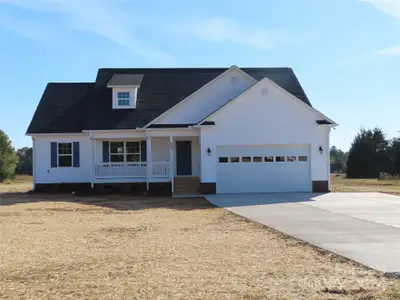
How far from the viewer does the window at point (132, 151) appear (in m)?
27.4

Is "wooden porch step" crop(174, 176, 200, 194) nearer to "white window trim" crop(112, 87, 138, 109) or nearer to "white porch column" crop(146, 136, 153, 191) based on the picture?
"white porch column" crop(146, 136, 153, 191)

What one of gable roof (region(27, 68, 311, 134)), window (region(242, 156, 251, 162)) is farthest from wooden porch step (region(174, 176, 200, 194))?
gable roof (region(27, 68, 311, 134))

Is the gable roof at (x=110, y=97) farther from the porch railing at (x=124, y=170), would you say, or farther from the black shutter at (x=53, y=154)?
the porch railing at (x=124, y=170)

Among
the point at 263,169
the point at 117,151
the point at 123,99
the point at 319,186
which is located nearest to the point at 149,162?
the point at 117,151

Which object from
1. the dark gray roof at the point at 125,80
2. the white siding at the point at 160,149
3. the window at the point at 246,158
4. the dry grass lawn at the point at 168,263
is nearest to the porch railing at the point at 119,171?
the white siding at the point at 160,149

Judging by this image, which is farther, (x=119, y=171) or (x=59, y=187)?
(x=59, y=187)

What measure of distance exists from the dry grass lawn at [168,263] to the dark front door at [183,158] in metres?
12.5

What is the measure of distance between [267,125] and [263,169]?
2.22 meters

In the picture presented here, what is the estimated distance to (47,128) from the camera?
27297 millimetres

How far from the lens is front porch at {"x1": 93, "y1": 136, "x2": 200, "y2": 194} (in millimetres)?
26141

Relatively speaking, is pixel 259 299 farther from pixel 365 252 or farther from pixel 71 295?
pixel 365 252

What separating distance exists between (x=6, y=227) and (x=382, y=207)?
12.8 m

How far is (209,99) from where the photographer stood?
26516mm

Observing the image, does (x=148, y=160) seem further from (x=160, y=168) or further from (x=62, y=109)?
(x=62, y=109)
